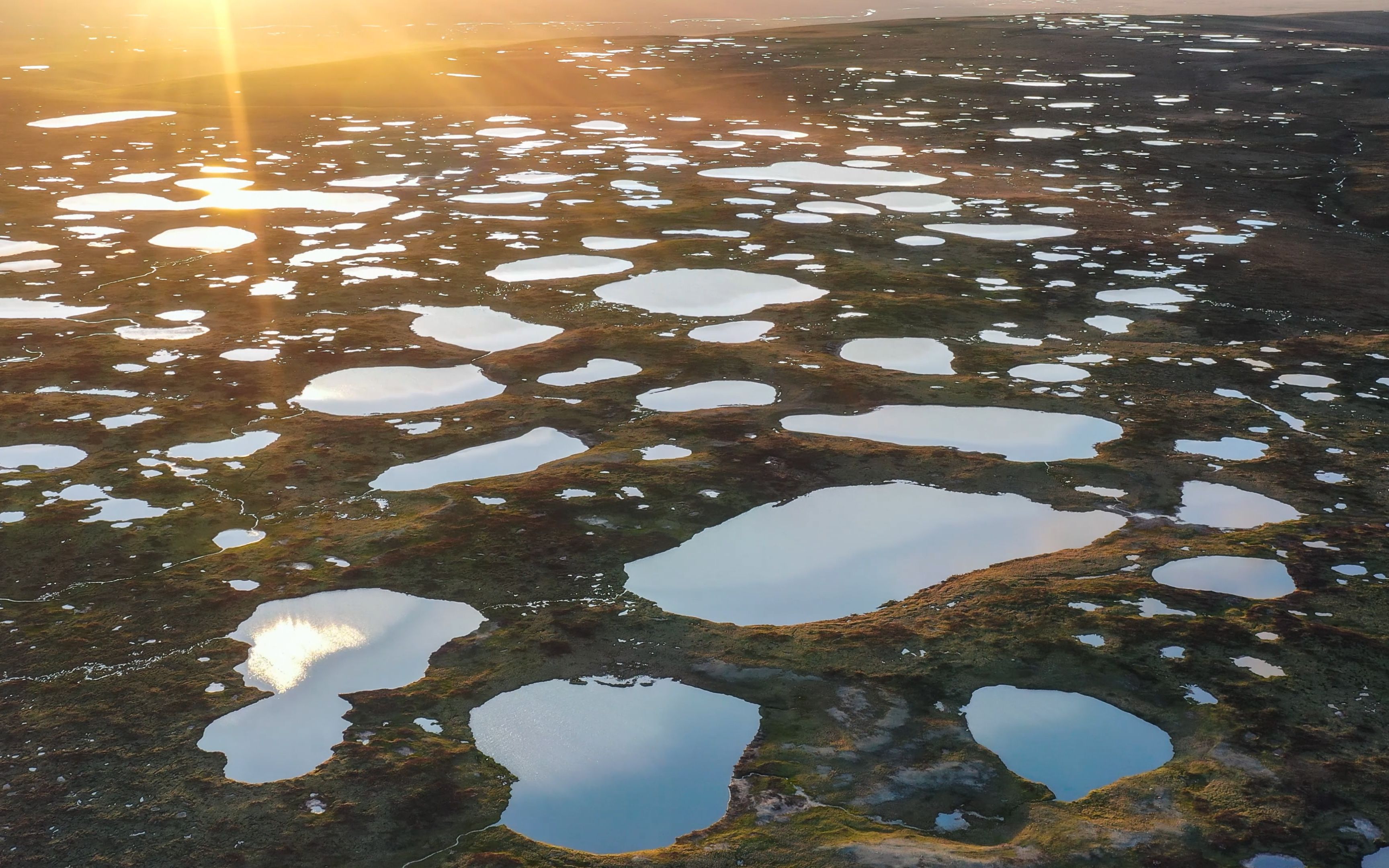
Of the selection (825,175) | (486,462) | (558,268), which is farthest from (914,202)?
(486,462)

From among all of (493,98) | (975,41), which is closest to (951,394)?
(493,98)

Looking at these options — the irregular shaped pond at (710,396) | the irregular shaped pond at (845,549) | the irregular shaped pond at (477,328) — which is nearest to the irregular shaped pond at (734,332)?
the irregular shaped pond at (710,396)

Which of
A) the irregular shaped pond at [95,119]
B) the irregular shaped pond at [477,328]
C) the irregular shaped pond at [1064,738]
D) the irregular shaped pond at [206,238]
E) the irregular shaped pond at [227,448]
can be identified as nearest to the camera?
the irregular shaped pond at [1064,738]

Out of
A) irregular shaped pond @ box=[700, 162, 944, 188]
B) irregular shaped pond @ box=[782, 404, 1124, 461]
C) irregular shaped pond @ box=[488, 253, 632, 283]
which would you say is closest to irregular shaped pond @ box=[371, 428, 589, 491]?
irregular shaped pond @ box=[782, 404, 1124, 461]

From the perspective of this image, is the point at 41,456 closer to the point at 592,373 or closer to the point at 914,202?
the point at 592,373

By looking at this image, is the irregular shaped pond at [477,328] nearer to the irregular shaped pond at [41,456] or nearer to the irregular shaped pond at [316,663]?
the irregular shaped pond at [41,456]
